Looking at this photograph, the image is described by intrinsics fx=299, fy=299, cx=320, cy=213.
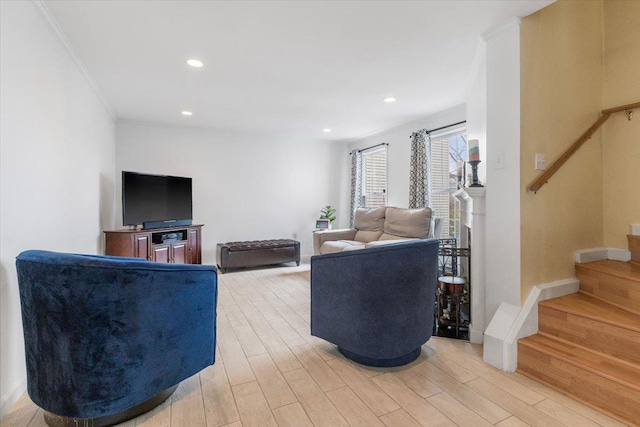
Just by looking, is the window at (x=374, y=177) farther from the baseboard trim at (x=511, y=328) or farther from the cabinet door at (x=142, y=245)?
the cabinet door at (x=142, y=245)

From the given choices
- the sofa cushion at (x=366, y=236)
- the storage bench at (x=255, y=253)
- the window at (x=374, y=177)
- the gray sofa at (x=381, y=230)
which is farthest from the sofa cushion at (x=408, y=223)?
the storage bench at (x=255, y=253)

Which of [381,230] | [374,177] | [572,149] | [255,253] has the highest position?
[374,177]

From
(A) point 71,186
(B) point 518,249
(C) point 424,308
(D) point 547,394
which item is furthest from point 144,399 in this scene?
(B) point 518,249

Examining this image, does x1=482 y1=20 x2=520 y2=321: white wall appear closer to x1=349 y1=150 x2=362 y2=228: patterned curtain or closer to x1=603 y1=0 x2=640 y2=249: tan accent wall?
x1=603 y1=0 x2=640 y2=249: tan accent wall

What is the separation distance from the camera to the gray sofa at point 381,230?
410 cm

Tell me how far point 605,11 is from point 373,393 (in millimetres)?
3552

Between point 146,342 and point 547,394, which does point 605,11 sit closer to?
point 547,394

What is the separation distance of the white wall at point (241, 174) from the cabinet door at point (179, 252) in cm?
84

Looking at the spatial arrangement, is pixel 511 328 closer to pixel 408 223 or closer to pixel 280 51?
pixel 408 223

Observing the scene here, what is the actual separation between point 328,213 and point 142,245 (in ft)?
11.3

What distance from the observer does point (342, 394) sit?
1.80 meters

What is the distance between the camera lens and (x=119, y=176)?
484 centimetres

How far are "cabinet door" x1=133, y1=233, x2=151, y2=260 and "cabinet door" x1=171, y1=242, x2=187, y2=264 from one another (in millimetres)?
404

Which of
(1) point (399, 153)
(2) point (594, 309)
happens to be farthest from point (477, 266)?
(1) point (399, 153)
